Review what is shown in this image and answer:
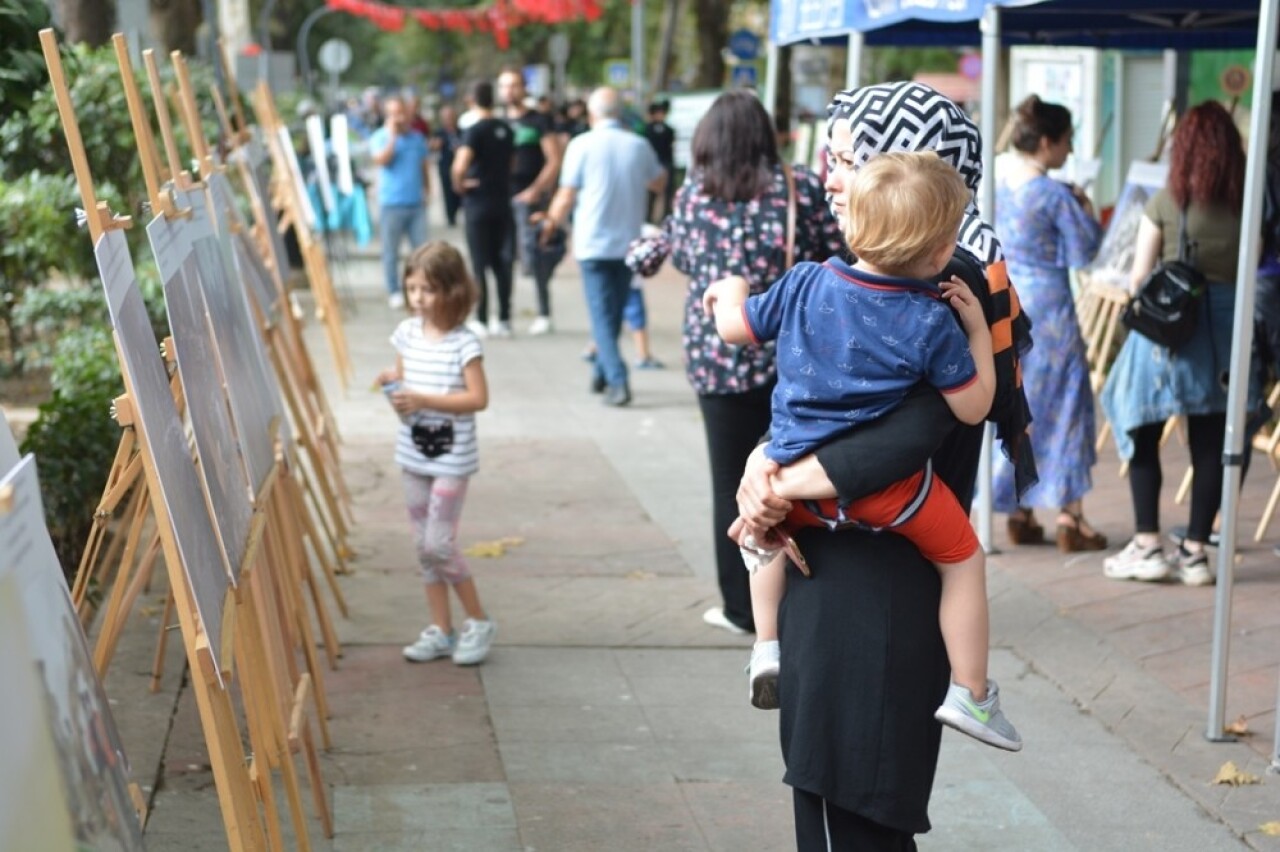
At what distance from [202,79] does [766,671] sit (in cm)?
1044

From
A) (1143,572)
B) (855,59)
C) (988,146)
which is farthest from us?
(855,59)

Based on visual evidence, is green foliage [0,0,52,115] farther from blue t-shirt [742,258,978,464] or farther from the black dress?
the black dress

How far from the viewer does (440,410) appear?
590 centimetres

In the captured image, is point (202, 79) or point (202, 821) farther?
point (202, 79)

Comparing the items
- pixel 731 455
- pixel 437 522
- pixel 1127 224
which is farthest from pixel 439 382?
pixel 1127 224

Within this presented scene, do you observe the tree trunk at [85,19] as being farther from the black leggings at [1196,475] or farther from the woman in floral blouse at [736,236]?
the black leggings at [1196,475]

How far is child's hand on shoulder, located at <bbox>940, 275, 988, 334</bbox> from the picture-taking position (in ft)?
10.4

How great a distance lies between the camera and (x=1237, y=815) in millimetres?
4824

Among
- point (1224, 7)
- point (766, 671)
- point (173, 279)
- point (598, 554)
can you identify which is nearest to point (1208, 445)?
point (1224, 7)

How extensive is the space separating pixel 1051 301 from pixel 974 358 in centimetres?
436

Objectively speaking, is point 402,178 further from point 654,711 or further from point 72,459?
point 654,711

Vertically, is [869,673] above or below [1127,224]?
above

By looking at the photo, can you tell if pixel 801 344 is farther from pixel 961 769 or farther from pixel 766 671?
pixel 961 769

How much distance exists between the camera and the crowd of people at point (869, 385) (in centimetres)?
318
